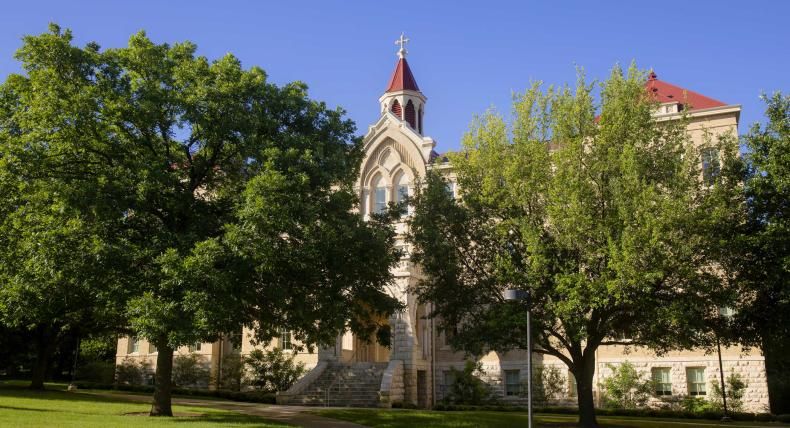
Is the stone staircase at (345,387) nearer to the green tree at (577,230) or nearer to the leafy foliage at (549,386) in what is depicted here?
the leafy foliage at (549,386)

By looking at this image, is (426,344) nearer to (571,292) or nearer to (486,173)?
(486,173)

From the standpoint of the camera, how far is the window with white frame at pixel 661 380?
113 ft

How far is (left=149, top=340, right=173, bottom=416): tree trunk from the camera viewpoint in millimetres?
22047

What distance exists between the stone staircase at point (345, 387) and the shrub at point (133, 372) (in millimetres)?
15176

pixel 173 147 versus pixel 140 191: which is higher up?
pixel 173 147

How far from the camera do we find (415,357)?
117ft

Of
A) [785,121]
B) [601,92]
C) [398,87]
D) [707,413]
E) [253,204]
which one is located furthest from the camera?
[398,87]

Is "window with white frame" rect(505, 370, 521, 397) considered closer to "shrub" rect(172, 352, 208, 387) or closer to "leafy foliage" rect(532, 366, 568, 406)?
"leafy foliage" rect(532, 366, 568, 406)

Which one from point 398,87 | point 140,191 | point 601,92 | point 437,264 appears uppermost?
point 398,87

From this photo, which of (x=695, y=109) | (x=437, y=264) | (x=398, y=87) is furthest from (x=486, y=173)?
(x=398, y=87)

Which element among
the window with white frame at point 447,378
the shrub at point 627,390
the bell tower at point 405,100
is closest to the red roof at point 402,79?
the bell tower at point 405,100

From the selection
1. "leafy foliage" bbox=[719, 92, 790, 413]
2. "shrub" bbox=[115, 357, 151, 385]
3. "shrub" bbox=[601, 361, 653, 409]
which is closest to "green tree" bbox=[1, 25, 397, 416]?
"leafy foliage" bbox=[719, 92, 790, 413]

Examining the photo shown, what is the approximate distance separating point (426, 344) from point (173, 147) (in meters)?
20.3

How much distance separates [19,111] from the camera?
68.5ft
